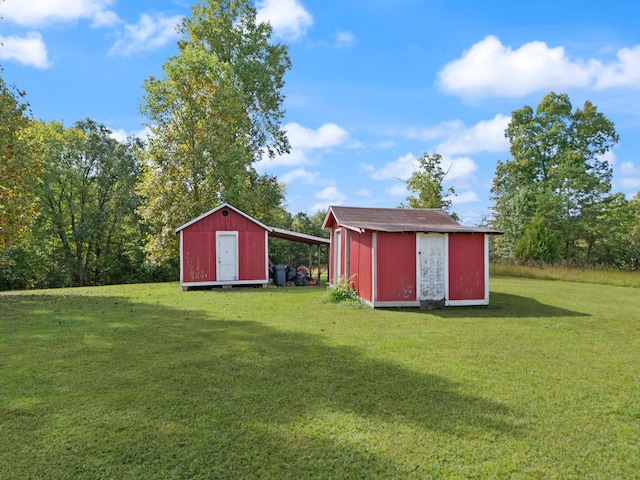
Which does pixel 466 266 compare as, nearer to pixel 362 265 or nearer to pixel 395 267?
pixel 395 267

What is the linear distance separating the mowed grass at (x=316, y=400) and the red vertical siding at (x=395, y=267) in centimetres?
247

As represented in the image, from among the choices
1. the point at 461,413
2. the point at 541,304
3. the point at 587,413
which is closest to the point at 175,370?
the point at 461,413

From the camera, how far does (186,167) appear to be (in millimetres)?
21203

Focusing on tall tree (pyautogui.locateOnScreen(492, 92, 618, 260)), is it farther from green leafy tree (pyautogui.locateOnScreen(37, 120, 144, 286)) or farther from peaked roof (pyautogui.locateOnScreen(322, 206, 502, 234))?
green leafy tree (pyautogui.locateOnScreen(37, 120, 144, 286))

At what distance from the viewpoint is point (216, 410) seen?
4.05m

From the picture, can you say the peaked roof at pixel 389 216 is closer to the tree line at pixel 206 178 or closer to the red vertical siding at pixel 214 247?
the red vertical siding at pixel 214 247

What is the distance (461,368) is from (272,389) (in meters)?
2.38

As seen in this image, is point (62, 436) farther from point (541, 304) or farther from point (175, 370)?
point (541, 304)

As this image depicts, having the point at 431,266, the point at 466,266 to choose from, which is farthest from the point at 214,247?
the point at 466,266

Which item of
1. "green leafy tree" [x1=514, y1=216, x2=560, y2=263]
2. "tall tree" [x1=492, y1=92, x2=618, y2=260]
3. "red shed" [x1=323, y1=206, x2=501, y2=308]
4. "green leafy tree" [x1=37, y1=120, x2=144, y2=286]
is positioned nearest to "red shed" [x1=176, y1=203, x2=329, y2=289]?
"red shed" [x1=323, y1=206, x2=501, y2=308]

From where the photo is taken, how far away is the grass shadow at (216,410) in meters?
3.16

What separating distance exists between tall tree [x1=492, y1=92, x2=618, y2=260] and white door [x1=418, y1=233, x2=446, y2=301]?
23973mm

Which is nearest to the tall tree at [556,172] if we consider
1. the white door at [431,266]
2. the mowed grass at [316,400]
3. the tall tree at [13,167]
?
the white door at [431,266]

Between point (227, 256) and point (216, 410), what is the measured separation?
1217cm
